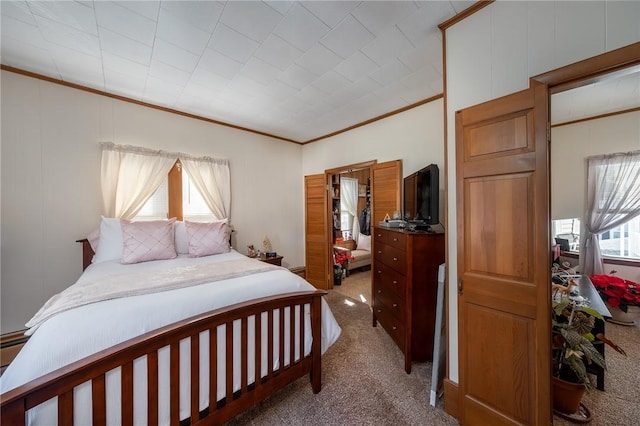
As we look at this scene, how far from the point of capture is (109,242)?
7.71 feet

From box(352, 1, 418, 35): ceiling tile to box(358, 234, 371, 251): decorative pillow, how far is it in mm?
4231

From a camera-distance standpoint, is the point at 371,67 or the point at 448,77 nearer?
the point at 448,77

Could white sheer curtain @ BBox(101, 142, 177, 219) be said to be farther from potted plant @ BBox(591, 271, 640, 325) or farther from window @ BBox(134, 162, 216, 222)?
potted plant @ BBox(591, 271, 640, 325)

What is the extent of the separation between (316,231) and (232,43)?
3.02 meters

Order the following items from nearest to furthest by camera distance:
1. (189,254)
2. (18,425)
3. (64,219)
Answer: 1. (18,425)
2. (64,219)
3. (189,254)

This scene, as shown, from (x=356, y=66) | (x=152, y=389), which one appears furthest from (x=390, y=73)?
(x=152, y=389)

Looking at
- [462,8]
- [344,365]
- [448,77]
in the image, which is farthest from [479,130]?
[344,365]

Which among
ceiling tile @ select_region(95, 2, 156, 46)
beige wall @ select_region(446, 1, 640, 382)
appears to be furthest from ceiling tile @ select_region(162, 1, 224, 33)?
beige wall @ select_region(446, 1, 640, 382)

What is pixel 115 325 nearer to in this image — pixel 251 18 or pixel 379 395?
pixel 379 395

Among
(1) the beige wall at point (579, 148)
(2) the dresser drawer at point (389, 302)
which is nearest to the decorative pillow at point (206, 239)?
(2) the dresser drawer at point (389, 302)

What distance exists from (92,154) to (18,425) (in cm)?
277

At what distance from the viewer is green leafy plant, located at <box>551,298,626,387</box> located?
4.53 ft

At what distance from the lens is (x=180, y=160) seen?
3.14 m

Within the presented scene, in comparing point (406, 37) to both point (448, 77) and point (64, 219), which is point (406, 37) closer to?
point (448, 77)
